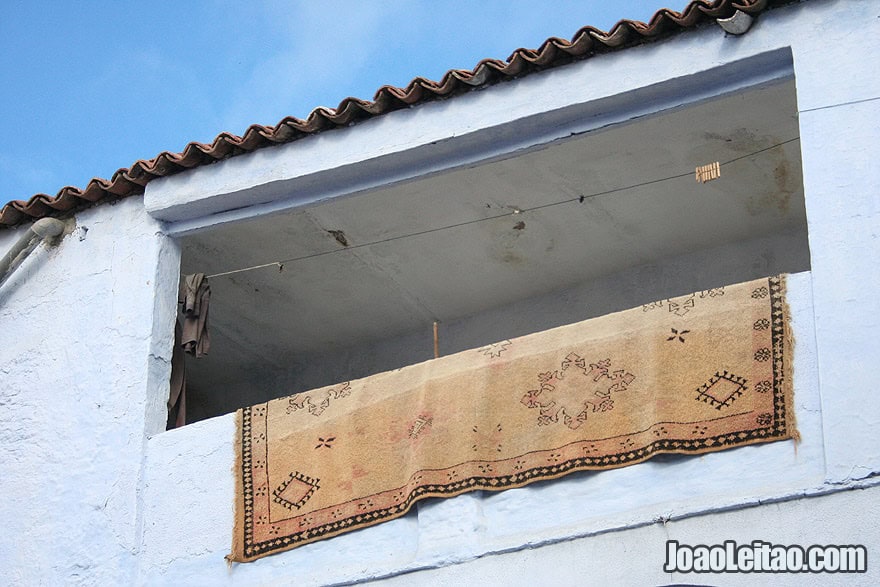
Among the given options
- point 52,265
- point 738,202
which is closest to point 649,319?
point 738,202

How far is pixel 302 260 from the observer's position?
10078 mm

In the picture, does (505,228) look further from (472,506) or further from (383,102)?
(472,506)

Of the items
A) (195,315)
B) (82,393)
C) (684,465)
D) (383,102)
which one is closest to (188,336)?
(195,315)

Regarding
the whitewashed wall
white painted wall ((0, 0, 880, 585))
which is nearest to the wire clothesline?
white painted wall ((0, 0, 880, 585))

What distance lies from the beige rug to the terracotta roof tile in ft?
4.89

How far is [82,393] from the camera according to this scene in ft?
29.1


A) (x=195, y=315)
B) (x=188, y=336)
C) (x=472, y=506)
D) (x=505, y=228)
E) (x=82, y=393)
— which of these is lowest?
(x=472, y=506)

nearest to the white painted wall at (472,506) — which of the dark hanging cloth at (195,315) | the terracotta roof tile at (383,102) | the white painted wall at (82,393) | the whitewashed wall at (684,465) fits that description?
the whitewashed wall at (684,465)

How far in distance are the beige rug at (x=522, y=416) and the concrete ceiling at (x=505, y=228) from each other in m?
1.34

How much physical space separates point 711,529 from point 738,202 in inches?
129

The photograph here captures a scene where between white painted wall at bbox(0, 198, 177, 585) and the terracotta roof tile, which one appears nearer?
the terracotta roof tile

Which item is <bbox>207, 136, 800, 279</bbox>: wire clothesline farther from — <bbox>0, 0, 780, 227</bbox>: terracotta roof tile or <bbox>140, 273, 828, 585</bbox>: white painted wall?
<bbox>140, 273, 828, 585</bbox>: white painted wall

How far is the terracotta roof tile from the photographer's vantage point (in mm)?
8039

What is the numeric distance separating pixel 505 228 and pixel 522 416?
2.45 metres
